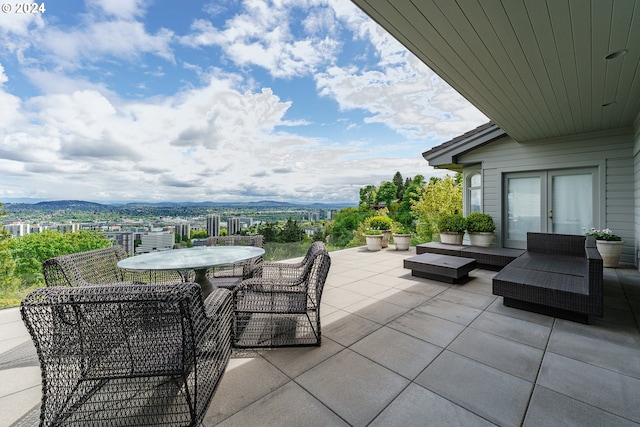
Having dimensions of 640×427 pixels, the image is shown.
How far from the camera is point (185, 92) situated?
8.28 metres

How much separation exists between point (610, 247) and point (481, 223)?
2185mm

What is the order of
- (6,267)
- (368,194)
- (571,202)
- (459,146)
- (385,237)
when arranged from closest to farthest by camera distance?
(6,267) < (571,202) < (459,146) < (385,237) < (368,194)

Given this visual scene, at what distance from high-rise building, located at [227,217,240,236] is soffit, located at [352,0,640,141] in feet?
11.8

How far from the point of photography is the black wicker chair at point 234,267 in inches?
124

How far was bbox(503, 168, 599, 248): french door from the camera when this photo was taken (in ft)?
18.9

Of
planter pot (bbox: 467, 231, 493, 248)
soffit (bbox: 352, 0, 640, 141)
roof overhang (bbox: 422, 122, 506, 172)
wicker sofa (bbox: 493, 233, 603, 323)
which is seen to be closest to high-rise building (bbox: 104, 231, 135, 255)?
soffit (bbox: 352, 0, 640, 141)

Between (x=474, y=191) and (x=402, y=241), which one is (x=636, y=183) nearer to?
(x=474, y=191)

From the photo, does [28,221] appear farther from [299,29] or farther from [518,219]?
[518,219]

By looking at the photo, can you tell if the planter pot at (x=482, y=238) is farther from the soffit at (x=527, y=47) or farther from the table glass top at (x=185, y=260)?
the table glass top at (x=185, y=260)

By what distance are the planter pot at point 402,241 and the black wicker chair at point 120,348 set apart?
21.7ft

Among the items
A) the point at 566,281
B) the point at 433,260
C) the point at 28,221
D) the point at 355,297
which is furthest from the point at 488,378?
the point at 28,221

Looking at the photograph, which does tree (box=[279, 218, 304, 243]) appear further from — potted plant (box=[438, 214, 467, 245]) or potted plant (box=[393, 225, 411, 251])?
potted plant (box=[438, 214, 467, 245])

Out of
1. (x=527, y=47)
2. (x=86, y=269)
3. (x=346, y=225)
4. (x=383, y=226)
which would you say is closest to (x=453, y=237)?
(x=383, y=226)

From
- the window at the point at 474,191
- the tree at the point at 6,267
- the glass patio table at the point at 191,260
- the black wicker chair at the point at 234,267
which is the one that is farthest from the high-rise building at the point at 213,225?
the window at the point at 474,191
